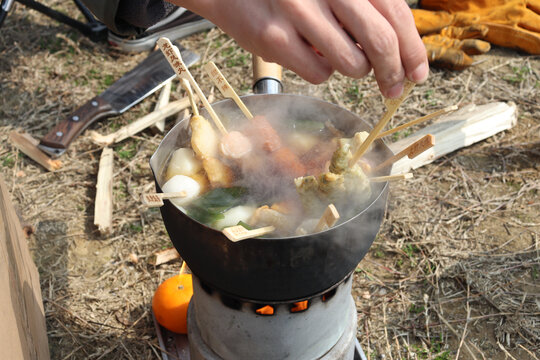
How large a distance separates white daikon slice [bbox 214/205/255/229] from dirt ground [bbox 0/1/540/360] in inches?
61.0

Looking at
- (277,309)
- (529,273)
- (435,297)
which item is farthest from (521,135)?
(277,309)

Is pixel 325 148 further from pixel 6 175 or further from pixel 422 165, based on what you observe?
pixel 6 175

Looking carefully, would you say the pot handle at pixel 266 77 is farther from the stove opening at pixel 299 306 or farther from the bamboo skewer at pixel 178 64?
the stove opening at pixel 299 306

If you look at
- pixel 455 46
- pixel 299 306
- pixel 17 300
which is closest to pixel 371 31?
pixel 299 306

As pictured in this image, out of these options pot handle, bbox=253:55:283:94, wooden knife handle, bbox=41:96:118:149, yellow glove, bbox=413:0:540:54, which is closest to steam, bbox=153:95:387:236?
pot handle, bbox=253:55:283:94

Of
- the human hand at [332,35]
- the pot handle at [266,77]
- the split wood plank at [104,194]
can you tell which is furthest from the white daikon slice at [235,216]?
the split wood plank at [104,194]

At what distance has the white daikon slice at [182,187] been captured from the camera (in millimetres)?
1940

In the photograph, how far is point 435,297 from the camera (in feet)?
10.8

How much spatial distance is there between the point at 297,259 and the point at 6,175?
3.36 m

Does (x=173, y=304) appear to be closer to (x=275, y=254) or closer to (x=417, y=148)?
(x=275, y=254)

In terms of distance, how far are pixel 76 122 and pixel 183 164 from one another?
264 centimetres

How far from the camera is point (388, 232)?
3686 millimetres

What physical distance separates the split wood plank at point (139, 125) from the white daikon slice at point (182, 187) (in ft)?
8.35

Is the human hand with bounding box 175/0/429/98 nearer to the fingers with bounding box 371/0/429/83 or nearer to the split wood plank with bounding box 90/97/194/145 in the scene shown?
the fingers with bounding box 371/0/429/83
